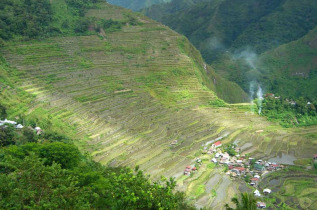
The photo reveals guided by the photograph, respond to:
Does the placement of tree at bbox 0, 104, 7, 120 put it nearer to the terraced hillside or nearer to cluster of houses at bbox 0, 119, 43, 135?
cluster of houses at bbox 0, 119, 43, 135

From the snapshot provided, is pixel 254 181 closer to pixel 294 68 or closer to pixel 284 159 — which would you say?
pixel 284 159

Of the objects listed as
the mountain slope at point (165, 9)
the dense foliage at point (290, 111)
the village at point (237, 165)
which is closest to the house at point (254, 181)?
the village at point (237, 165)

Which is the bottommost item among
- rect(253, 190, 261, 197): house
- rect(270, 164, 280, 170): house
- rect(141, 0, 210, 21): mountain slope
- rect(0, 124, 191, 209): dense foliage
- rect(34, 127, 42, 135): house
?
rect(253, 190, 261, 197): house

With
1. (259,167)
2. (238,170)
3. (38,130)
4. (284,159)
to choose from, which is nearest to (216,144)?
(238,170)

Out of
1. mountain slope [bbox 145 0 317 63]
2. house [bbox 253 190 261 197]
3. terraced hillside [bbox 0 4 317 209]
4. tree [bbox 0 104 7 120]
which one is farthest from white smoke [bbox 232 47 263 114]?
tree [bbox 0 104 7 120]

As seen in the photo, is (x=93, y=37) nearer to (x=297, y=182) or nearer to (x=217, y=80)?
(x=217, y=80)

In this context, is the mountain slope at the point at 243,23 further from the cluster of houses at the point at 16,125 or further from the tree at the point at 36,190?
the tree at the point at 36,190
